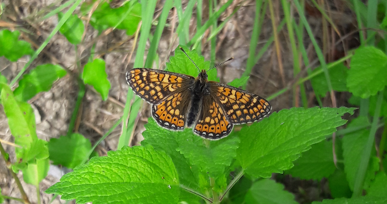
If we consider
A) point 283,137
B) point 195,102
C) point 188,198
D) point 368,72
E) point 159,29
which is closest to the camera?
point 283,137

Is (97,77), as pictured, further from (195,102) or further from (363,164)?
(363,164)

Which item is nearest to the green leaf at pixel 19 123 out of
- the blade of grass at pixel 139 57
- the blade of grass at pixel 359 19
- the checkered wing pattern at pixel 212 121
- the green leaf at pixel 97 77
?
the green leaf at pixel 97 77

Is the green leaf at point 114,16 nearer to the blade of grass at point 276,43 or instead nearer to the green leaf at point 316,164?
the blade of grass at point 276,43

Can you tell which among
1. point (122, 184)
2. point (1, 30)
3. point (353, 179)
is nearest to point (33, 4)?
point (1, 30)

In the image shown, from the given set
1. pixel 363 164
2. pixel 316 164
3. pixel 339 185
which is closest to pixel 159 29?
pixel 316 164

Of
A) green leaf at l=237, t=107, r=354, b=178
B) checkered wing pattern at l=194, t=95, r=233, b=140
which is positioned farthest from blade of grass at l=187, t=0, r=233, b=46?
green leaf at l=237, t=107, r=354, b=178

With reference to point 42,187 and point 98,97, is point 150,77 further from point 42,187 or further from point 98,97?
point 42,187
